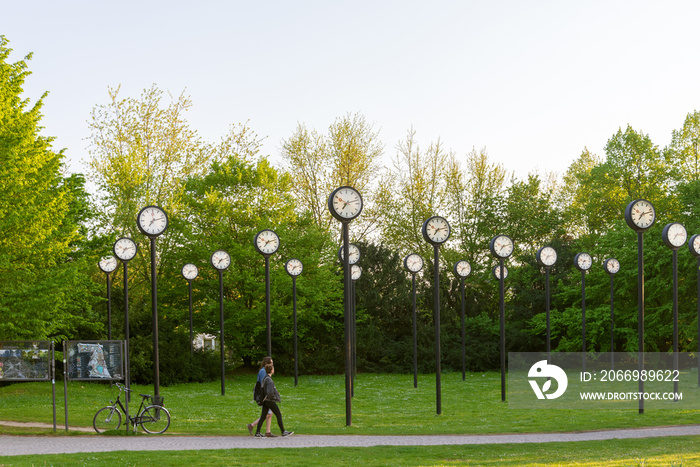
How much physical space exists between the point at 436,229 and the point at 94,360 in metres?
10.3

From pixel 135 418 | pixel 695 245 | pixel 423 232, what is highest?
pixel 423 232

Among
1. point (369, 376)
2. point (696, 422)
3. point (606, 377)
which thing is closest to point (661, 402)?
point (696, 422)

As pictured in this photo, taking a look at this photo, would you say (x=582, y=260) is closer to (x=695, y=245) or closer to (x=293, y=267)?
(x=695, y=245)

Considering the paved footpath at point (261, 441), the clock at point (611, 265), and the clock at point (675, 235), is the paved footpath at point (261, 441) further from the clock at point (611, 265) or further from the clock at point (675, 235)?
the clock at point (611, 265)

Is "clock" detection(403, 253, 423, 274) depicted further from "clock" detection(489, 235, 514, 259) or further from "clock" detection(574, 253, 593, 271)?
"clock" detection(489, 235, 514, 259)

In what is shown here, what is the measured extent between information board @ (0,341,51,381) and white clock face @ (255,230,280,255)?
39.1ft

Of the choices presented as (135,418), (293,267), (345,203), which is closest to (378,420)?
(345,203)

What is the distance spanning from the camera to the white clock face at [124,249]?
2709 cm

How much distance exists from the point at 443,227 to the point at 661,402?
30.1 ft

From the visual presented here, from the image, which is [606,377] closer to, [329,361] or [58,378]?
[329,361]

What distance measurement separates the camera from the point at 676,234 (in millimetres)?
23812

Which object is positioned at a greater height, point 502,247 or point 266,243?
point 266,243

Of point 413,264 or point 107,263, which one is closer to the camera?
point 107,263

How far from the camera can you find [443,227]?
21.2 meters
